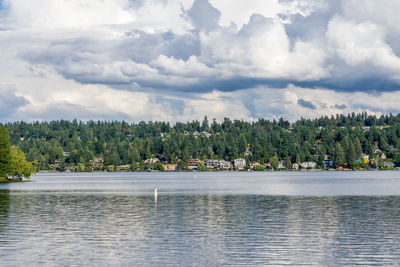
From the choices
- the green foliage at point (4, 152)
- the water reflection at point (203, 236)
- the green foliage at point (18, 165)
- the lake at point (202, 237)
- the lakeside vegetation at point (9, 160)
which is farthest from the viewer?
the green foliage at point (18, 165)

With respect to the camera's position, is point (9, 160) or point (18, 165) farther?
point (18, 165)

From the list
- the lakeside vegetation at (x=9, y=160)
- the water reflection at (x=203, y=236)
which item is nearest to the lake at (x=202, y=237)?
the water reflection at (x=203, y=236)

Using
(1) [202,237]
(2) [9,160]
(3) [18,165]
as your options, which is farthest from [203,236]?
(3) [18,165]

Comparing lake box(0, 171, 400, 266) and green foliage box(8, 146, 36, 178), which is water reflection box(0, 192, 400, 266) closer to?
lake box(0, 171, 400, 266)

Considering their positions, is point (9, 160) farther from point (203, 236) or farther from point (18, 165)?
point (203, 236)

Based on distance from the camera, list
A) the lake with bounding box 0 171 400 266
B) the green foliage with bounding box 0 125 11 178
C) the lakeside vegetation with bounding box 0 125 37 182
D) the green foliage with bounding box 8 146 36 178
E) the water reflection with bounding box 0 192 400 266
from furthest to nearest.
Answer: the green foliage with bounding box 8 146 36 178 < the lakeside vegetation with bounding box 0 125 37 182 < the green foliage with bounding box 0 125 11 178 < the water reflection with bounding box 0 192 400 266 < the lake with bounding box 0 171 400 266

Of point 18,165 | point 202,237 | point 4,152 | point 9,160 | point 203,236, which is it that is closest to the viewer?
point 202,237

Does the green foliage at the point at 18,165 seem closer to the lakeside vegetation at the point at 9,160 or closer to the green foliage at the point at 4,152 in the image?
the lakeside vegetation at the point at 9,160

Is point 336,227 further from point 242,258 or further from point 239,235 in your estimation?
point 242,258

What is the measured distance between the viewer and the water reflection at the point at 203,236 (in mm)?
37812

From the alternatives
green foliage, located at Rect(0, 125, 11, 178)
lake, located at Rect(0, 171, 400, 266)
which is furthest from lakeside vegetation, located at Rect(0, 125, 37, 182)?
lake, located at Rect(0, 171, 400, 266)

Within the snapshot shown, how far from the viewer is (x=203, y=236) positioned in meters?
48.0

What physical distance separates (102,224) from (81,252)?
17.9 m

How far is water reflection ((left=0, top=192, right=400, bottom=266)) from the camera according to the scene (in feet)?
124
